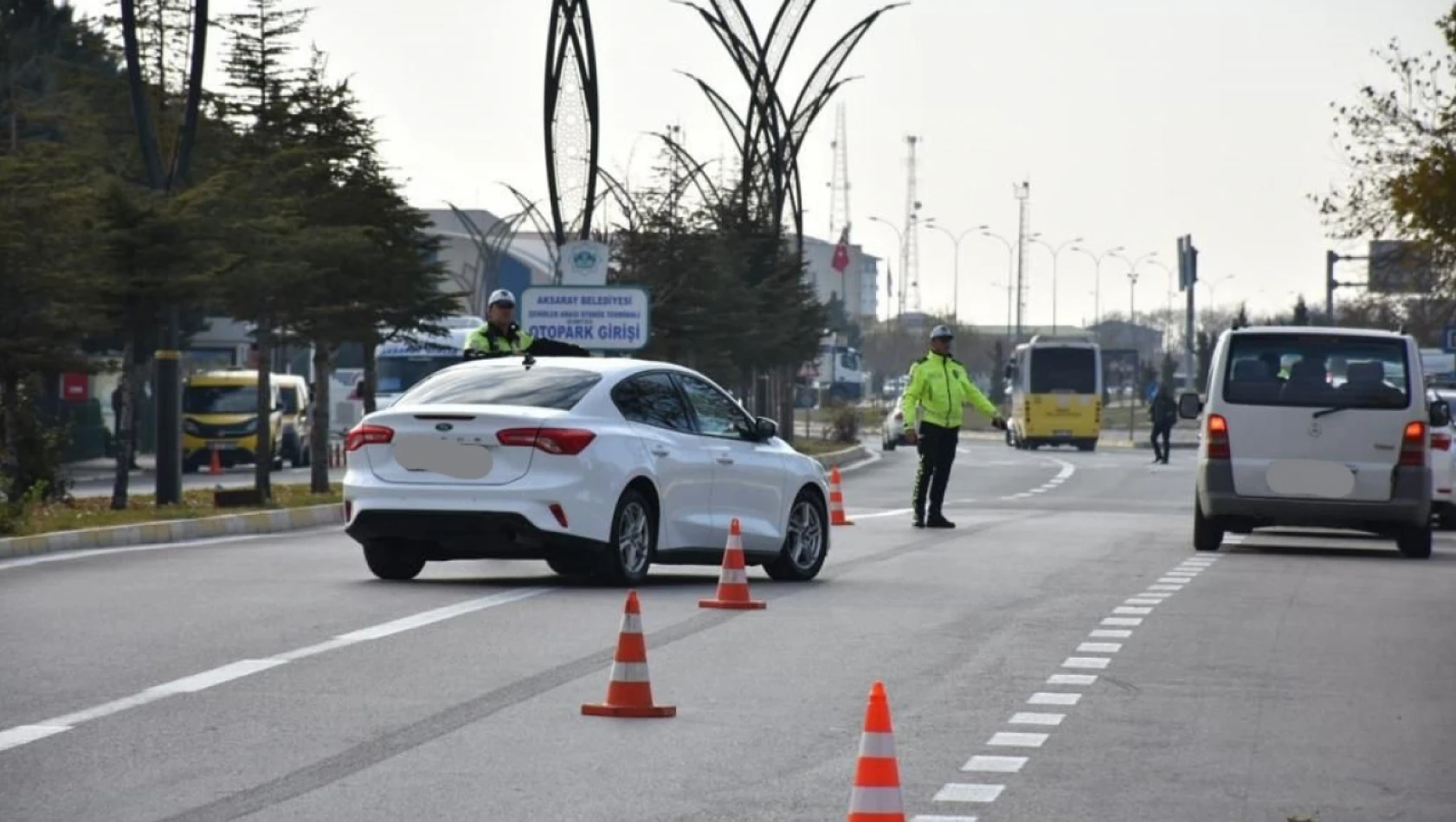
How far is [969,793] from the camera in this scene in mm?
8570

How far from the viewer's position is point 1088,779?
8.95 meters

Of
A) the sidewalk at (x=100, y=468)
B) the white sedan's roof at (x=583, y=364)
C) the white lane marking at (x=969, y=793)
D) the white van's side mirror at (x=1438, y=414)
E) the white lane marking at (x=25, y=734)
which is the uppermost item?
the white sedan's roof at (x=583, y=364)

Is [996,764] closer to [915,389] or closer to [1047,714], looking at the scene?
[1047,714]

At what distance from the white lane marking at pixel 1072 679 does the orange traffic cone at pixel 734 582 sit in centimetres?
354

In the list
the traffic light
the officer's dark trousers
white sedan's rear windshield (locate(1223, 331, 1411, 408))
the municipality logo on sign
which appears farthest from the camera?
the traffic light

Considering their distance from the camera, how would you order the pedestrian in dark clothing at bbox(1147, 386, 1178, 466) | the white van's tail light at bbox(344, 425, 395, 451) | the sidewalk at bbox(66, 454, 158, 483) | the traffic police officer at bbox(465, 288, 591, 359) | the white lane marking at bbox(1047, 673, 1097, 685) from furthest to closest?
the pedestrian in dark clothing at bbox(1147, 386, 1178, 466) < the sidewalk at bbox(66, 454, 158, 483) < the traffic police officer at bbox(465, 288, 591, 359) < the white van's tail light at bbox(344, 425, 395, 451) < the white lane marking at bbox(1047, 673, 1097, 685)

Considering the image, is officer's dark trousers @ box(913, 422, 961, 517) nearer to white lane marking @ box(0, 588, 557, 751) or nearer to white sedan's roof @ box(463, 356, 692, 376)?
white sedan's roof @ box(463, 356, 692, 376)

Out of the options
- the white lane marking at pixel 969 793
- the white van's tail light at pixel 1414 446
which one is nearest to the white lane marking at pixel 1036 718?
the white lane marking at pixel 969 793

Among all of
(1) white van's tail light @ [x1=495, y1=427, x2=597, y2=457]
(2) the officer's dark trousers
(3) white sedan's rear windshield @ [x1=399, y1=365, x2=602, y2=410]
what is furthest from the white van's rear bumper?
(1) white van's tail light @ [x1=495, y1=427, x2=597, y2=457]

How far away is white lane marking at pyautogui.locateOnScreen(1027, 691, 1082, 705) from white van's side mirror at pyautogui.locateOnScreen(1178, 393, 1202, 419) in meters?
11.7

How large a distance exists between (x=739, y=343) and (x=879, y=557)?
32.8 m

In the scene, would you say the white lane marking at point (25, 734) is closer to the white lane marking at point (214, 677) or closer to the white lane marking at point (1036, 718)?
the white lane marking at point (214, 677)

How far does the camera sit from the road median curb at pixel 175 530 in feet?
70.3

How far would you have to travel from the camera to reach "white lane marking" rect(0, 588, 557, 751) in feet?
31.7
